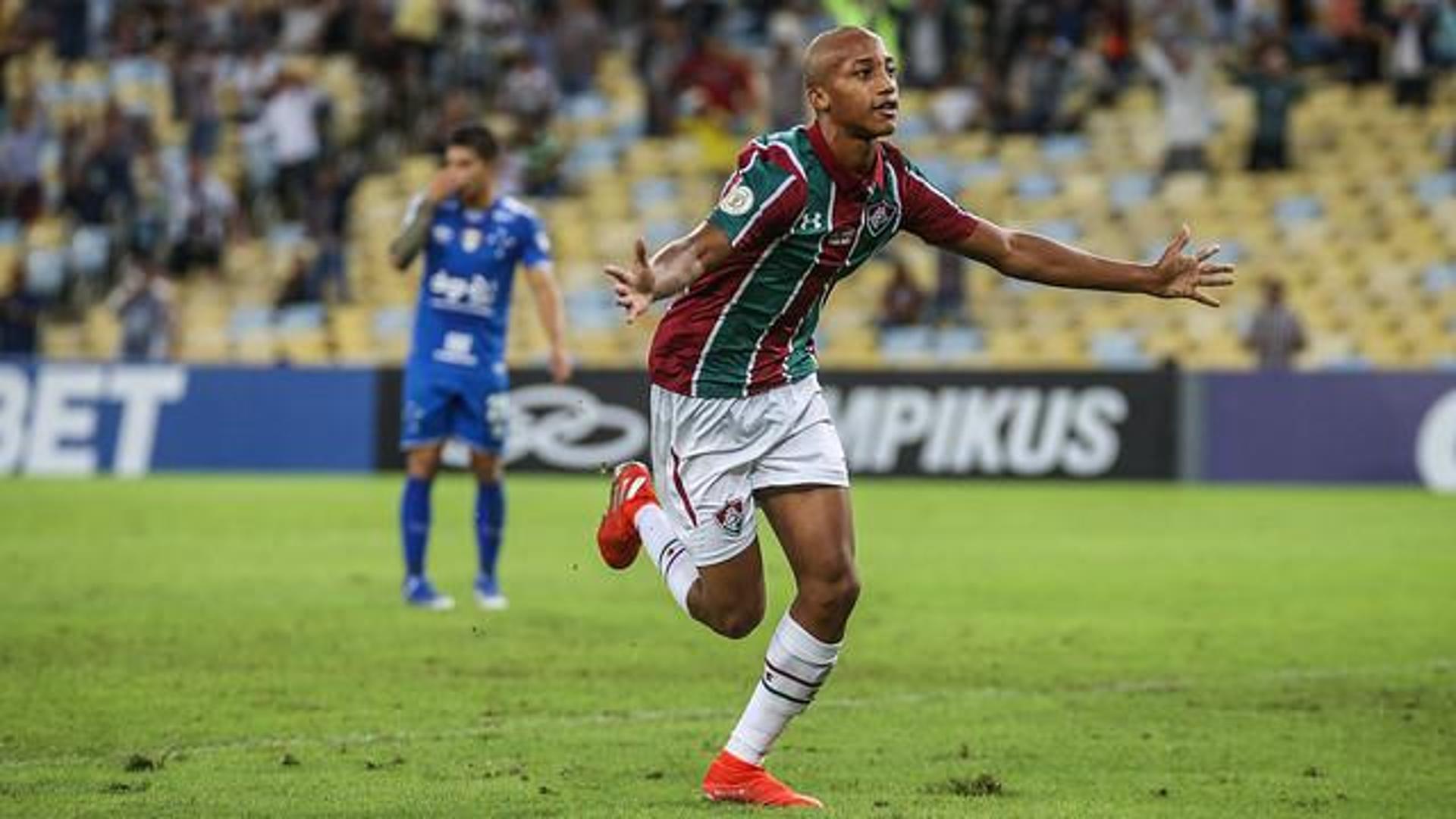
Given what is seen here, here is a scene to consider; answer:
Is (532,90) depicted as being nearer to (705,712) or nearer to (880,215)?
(705,712)

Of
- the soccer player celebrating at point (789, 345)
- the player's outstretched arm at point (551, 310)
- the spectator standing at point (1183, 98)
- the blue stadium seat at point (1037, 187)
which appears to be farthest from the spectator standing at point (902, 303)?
the soccer player celebrating at point (789, 345)

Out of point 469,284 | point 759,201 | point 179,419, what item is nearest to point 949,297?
point 179,419

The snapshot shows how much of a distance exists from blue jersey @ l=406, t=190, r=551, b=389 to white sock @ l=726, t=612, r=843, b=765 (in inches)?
278

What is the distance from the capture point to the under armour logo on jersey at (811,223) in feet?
29.8

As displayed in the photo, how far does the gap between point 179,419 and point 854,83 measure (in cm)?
2221

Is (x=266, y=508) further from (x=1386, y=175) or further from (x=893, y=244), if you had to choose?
(x=1386, y=175)

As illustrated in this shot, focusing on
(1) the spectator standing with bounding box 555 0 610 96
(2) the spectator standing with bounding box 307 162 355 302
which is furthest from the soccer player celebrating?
(1) the spectator standing with bounding box 555 0 610 96

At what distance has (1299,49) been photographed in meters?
34.7

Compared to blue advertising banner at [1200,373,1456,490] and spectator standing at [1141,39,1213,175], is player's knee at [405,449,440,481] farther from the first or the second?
spectator standing at [1141,39,1213,175]

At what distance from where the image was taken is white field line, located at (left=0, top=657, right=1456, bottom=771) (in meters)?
10.4

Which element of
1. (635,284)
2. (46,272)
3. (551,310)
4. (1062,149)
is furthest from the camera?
(46,272)

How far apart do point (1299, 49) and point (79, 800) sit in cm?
2781

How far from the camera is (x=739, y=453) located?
940 centimetres

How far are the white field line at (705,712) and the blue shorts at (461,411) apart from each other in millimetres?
4293
